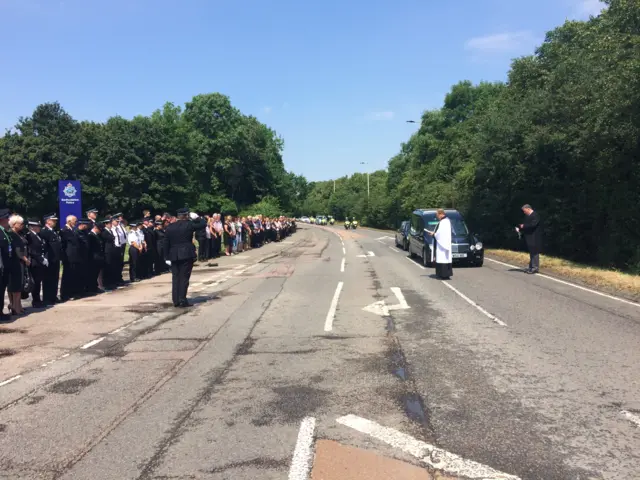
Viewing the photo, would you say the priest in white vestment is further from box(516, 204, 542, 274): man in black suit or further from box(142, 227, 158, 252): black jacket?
box(142, 227, 158, 252): black jacket

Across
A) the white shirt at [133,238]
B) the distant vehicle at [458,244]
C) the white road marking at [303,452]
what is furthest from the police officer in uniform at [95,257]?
the distant vehicle at [458,244]

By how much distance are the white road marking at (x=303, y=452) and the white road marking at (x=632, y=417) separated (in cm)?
278

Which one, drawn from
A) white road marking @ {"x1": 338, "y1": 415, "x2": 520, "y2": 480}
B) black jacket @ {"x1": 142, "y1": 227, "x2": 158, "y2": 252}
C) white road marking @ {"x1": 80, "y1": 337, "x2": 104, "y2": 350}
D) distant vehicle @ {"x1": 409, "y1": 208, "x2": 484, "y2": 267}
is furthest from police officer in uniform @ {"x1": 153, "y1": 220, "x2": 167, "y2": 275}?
white road marking @ {"x1": 338, "y1": 415, "x2": 520, "y2": 480}

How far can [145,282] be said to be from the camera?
51.4 feet

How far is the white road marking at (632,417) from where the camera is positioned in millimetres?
4652

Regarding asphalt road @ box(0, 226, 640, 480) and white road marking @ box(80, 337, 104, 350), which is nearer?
asphalt road @ box(0, 226, 640, 480)

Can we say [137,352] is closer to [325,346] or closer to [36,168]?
[325,346]

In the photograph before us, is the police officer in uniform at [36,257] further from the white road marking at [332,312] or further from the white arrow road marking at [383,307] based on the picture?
the white arrow road marking at [383,307]

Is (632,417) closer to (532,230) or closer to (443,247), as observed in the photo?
(443,247)

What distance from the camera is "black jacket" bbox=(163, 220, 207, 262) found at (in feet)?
35.6

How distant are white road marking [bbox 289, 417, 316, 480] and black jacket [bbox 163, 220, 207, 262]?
6.74m

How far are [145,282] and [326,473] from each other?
1299 cm

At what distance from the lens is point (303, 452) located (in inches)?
161

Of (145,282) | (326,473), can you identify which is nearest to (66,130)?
(145,282)
